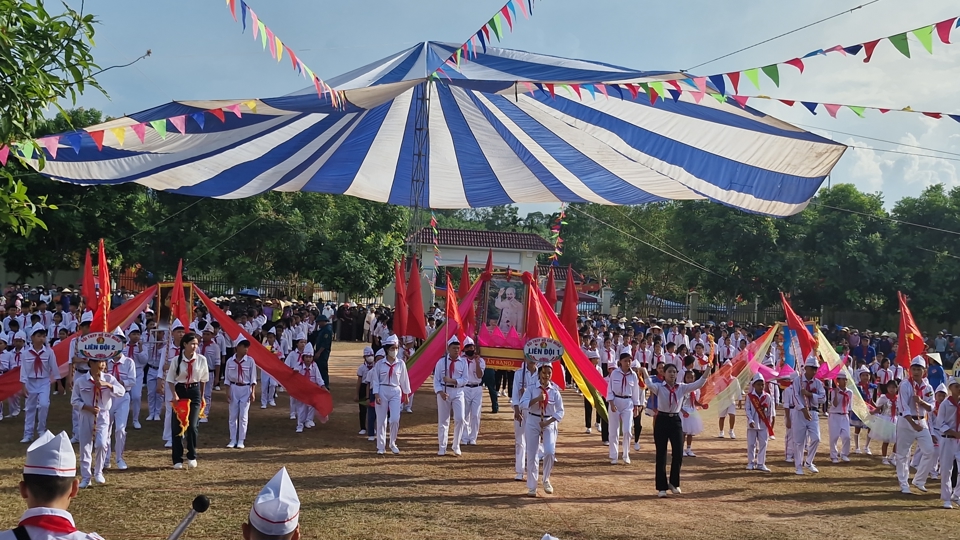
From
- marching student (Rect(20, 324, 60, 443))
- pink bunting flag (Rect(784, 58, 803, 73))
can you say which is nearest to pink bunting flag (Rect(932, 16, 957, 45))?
pink bunting flag (Rect(784, 58, 803, 73))

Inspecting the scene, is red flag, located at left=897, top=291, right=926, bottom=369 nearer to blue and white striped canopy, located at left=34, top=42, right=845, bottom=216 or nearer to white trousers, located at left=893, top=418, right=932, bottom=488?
white trousers, located at left=893, top=418, right=932, bottom=488

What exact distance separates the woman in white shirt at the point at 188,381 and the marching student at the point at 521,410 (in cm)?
383

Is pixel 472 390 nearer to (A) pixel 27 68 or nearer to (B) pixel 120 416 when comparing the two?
(B) pixel 120 416

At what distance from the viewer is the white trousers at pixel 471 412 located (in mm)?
11375

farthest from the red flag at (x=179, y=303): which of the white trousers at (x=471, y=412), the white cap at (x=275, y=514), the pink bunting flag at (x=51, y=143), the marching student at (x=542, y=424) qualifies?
the white cap at (x=275, y=514)

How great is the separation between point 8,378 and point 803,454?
11.4m

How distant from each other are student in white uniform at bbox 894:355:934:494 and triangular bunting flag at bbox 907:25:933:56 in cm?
557

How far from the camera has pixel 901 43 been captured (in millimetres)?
6359

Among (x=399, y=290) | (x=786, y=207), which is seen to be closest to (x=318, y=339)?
(x=399, y=290)

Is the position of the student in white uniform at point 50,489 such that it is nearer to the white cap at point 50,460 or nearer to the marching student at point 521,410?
the white cap at point 50,460

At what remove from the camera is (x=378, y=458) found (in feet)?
34.6

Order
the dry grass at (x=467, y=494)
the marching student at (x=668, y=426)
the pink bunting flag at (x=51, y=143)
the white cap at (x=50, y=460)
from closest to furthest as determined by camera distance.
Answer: the white cap at (x=50, y=460)
the pink bunting flag at (x=51, y=143)
the dry grass at (x=467, y=494)
the marching student at (x=668, y=426)

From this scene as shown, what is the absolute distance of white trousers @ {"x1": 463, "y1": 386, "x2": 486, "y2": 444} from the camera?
1138cm

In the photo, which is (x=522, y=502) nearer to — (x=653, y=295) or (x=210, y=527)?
(x=210, y=527)
